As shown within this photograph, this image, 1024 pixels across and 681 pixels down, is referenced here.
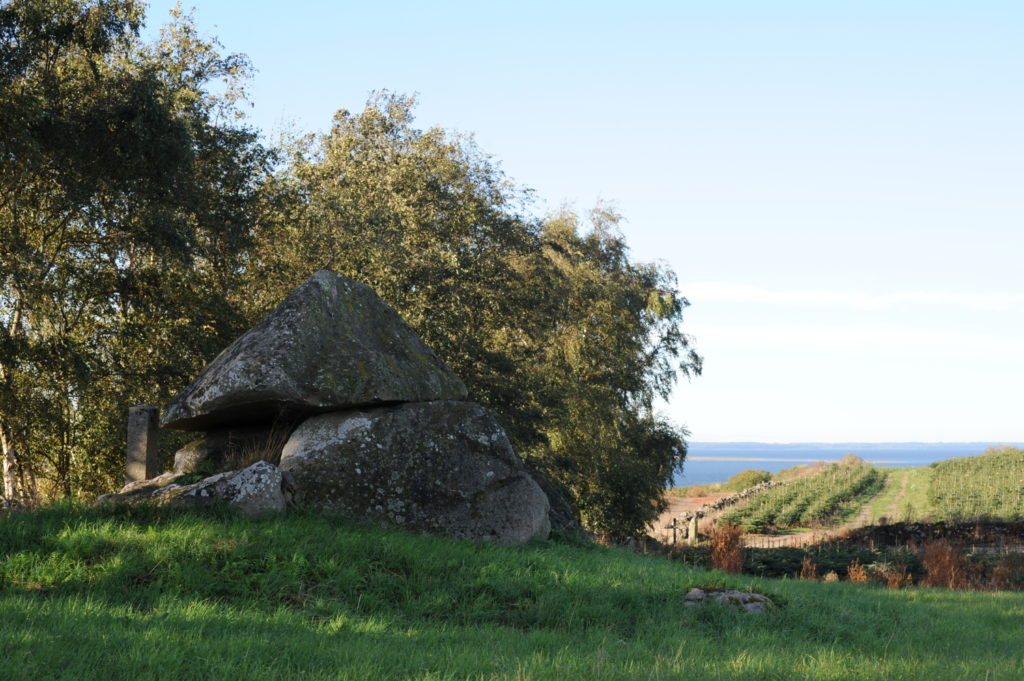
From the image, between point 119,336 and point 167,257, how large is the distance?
85.1 inches

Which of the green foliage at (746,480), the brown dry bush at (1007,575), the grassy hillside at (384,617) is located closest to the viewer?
the grassy hillside at (384,617)

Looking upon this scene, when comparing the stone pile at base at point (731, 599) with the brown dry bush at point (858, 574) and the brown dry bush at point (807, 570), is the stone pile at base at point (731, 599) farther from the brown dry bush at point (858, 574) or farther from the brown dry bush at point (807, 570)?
the brown dry bush at point (807, 570)

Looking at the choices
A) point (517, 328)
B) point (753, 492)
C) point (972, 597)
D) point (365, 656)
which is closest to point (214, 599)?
point (365, 656)

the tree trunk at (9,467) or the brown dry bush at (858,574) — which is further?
the tree trunk at (9,467)

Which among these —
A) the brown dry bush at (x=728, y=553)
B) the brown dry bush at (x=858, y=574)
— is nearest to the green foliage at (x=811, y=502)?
the brown dry bush at (x=728, y=553)

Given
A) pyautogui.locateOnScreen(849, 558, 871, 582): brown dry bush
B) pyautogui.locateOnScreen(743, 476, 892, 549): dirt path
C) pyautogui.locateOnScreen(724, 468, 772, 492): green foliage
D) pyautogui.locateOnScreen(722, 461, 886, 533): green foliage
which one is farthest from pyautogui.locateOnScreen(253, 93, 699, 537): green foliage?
pyautogui.locateOnScreen(724, 468, 772, 492): green foliage

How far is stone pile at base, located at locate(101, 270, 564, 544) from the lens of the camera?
44.5 ft

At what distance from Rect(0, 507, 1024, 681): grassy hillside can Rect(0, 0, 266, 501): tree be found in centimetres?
827

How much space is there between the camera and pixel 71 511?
39.6ft

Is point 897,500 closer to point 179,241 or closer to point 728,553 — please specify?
point 728,553

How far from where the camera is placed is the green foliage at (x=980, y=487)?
4312cm

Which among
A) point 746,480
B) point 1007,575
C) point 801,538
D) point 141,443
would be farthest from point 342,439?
point 746,480

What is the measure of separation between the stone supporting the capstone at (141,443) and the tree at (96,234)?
11.5 ft

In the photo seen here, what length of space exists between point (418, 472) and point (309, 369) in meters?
2.41
